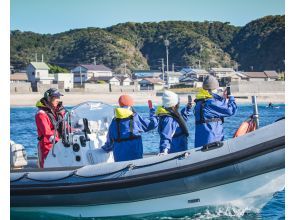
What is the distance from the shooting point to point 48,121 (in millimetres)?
5258

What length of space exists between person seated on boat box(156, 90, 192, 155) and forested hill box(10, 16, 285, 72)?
189 ft

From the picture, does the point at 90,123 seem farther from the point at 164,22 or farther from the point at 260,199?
the point at 164,22

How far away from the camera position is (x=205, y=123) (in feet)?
15.2

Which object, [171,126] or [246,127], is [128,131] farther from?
[246,127]

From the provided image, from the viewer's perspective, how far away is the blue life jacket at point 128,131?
4.73 metres

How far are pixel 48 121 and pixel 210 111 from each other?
1.80 metres

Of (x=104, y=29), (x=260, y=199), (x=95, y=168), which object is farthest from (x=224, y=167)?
(x=104, y=29)

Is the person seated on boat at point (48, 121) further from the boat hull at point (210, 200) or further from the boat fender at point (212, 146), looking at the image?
the boat fender at point (212, 146)

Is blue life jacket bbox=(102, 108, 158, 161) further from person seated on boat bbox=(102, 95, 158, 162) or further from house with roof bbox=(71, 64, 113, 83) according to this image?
house with roof bbox=(71, 64, 113, 83)

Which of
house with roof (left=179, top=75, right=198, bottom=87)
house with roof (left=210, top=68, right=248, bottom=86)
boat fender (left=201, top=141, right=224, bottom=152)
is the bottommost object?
boat fender (left=201, top=141, right=224, bottom=152)

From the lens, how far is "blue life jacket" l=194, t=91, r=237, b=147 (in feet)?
15.0

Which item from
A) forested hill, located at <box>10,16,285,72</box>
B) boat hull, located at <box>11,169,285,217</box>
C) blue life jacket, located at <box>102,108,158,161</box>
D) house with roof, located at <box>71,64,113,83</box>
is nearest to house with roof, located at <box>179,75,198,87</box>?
house with roof, located at <box>71,64,113,83</box>

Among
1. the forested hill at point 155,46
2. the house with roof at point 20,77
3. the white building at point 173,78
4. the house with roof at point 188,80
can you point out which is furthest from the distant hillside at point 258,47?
the house with roof at point 20,77

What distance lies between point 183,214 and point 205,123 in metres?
0.89
